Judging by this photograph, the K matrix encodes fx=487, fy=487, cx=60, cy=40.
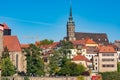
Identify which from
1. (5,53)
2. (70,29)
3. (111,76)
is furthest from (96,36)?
(5,53)

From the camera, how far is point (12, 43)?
309 ft

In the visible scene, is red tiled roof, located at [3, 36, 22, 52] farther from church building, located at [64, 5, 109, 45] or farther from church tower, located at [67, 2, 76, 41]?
church tower, located at [67, 2, 76, 41]

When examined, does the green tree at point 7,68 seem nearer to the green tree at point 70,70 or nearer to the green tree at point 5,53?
the green tree at point 5,53

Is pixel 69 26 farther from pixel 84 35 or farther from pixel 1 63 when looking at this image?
pixel 1 63

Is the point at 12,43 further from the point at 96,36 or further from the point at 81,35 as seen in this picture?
the point at 81,35

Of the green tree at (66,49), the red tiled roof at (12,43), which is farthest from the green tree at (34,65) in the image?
the green tree at (66,49)

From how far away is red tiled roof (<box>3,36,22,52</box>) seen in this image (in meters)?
93.5

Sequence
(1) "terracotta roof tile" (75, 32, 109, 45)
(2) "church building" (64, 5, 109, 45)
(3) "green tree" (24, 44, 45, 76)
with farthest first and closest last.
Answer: (2) "church building" (64, 5, 109, 45) < (1) "terracotta roof tile" (75, 32, 109, 45) < (3) "green tree" (24, 44, 45, 76)

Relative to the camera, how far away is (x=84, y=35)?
155125 millimetres

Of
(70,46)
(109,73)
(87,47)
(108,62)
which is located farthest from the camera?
(87,47)

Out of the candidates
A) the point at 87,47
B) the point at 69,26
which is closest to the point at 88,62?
the point at 87,47

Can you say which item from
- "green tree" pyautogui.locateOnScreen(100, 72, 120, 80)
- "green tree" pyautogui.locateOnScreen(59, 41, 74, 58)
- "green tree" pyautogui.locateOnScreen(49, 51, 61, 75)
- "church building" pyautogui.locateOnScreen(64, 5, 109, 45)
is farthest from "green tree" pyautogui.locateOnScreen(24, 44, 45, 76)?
"church building" pyautogui.locateOnScreen(64, 5, 109, 45)

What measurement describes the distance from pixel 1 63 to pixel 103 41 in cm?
7139

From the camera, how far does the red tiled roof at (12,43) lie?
9351 cm
